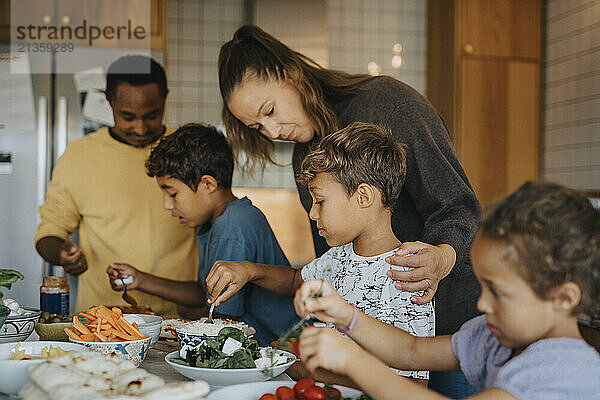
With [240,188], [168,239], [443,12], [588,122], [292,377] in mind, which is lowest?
[292,377]

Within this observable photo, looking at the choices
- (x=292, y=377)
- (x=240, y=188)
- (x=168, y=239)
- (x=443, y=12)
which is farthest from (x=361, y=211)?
(x=443, y=12)

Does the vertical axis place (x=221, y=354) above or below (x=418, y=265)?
below

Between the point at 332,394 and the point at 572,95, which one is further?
the point at 572,95

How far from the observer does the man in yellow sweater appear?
2779 millimetres

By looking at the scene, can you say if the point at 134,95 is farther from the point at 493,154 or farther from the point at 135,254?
the point at 493,154

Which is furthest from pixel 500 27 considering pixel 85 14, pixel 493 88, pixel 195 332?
pixel 195 332

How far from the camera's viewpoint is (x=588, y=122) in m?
3.34

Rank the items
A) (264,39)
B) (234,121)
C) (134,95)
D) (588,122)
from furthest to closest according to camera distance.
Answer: (588,122) < (134,95) < (234,121) < (264,39)

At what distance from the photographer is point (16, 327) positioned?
4.77ft

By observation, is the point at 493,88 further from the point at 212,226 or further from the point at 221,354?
the point at 221,354

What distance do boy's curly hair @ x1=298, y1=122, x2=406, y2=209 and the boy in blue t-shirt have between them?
498mm

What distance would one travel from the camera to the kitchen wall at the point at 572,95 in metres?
3.29

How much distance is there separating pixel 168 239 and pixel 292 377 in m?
1.56

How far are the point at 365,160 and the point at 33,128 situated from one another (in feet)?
6.77
